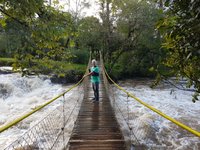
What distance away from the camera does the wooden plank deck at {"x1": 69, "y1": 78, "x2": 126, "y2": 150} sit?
3.65m

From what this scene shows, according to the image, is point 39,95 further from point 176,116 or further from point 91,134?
point 91,134

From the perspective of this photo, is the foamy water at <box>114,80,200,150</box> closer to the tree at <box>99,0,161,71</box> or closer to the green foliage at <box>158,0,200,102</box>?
the green foliage at <box>158,0,200,102</box>

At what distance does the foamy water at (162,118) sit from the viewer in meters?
4.46

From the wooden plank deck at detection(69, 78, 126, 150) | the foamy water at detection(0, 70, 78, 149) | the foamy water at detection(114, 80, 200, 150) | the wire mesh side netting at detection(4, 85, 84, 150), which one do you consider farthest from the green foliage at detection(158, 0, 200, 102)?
the foamy water at detection(0, 70, 78, 149)

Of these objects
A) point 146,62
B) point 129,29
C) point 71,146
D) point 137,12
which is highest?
point 137,12

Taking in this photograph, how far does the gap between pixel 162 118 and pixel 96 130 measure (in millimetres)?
3919

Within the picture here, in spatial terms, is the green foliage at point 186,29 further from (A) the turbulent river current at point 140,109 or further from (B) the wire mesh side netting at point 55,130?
(B) the wire mesh side netting at point 55,130

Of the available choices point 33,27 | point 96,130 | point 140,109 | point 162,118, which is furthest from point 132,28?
point 33,27

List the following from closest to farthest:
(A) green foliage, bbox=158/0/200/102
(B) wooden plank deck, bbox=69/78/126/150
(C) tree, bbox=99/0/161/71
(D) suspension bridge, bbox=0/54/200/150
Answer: (A) green foliage, bbox=158/0/200/102 < (D) suspension bridge, bbox=0/54/200/150 < (B) wooden plank deck, bbox=69/78/126/150 < (C) tree, bbox=99/0/161/71

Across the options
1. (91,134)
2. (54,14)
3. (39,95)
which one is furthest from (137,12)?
(54,14)

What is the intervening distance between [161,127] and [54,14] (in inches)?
217

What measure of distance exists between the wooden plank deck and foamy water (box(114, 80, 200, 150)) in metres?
0.38

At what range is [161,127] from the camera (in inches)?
264

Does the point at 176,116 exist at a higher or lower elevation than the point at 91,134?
lower
